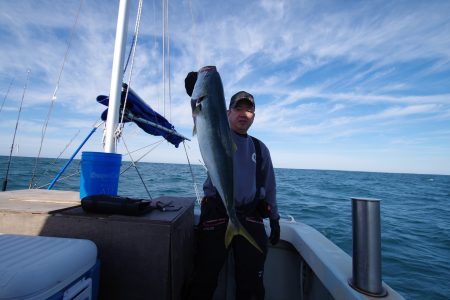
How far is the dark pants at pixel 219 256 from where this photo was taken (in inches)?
89.4

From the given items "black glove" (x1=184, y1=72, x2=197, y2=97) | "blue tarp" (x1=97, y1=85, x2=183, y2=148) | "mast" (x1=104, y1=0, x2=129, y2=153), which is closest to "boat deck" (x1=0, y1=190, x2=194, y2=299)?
"black glove" (x1=184, y1=72, x2=197, y2=97)

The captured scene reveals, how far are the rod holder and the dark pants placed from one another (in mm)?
931

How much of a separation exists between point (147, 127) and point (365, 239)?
13.5 ft

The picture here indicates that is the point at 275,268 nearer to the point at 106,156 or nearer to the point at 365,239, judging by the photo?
the point at 365,239

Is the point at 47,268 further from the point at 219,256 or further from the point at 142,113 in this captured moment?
the point at 142,113

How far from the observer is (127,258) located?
1.77 m

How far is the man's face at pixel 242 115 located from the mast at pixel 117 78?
1526mm

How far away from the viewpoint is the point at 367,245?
1539 mm

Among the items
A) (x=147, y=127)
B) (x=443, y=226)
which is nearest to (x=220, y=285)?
(x=147, y=127)

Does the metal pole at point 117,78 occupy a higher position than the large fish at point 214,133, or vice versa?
the metal pole at point 117,78

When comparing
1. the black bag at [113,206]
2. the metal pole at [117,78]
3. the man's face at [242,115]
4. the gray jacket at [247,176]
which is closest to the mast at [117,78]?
A: the metal pole at [117,78]

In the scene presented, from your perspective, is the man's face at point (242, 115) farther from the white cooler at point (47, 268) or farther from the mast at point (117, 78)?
the white cooler at point (47, 268)

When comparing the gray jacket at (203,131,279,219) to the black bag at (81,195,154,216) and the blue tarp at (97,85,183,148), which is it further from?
the blue tarp at (97,85,183,148)

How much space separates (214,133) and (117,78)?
6.89 ft
